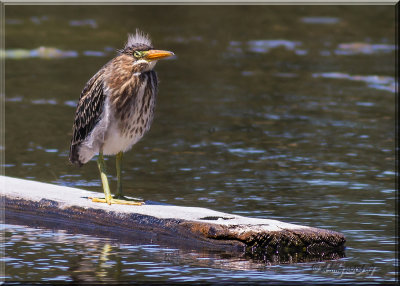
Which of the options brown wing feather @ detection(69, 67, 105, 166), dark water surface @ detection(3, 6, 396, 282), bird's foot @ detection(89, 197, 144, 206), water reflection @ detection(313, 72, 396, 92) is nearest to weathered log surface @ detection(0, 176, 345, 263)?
bird's foot @ detection(89, 197, 144, 206)

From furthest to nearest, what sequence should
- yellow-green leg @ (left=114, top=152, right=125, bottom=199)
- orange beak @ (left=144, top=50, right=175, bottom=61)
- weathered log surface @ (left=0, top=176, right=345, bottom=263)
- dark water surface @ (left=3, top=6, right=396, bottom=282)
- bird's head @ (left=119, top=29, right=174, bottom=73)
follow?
yellow-green leg @ (left=114, top=152, right=125, bottom=199)
bird's head @ (left=119, top=29, right=174, bottom=73)
orange beak @ (left=144, top=50, right=175, bottom=61)
dark water surface @ (left=3, top=6, right=396, bottom=282)
weathered log surface @ (left=0, top=176, right=345, bottom=263)

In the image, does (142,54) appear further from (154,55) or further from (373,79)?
(373,79)

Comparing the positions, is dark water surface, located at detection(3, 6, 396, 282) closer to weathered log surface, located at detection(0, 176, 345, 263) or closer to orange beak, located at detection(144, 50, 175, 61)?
weathered log surface, located at detection(0, 176, 345, 263)

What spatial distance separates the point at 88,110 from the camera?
1007 centimetres

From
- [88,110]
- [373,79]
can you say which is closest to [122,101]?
[88,110]

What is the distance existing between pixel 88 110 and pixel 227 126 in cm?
643

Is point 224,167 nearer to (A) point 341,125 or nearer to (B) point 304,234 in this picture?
(A) point 341,125

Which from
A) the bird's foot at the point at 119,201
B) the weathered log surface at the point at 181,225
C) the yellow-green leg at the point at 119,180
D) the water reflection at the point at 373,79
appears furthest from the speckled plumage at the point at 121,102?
→ the water reflection at the point at 373,79

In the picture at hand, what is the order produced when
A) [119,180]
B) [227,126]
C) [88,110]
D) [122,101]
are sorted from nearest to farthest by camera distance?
[122,101], [88,110], [119,180], [227,126]

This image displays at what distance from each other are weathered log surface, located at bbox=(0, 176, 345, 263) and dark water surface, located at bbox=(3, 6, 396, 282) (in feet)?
0.58

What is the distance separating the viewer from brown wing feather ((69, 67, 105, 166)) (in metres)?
9.94

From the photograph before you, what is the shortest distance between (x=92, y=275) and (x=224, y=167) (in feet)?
17.5

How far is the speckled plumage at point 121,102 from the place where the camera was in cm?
980

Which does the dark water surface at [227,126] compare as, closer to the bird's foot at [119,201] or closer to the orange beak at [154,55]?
the bird's foot at [119,201]
